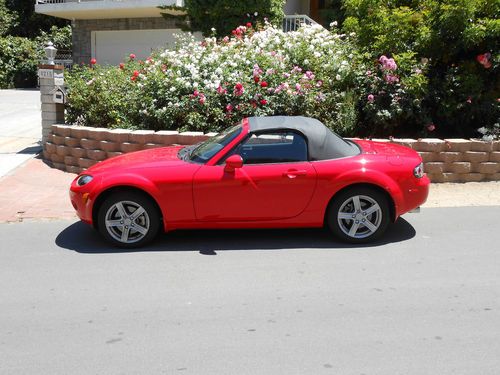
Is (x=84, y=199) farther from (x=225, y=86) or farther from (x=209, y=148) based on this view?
(x=225, y=86)

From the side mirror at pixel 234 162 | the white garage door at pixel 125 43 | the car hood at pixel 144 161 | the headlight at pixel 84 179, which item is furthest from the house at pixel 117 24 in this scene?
the side mirror at pixel 234 162

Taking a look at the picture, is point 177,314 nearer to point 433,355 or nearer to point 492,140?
point 433,355

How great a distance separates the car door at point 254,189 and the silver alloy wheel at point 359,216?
0.42 meters

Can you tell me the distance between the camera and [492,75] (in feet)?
30.6

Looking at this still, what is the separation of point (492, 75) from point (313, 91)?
3006mm

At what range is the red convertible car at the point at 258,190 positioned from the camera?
573 centimetres

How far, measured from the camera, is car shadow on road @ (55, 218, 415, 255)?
19.3 ft

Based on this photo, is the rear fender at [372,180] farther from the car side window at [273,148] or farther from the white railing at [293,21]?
the white railing at [293,21]

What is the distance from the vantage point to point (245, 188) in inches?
225

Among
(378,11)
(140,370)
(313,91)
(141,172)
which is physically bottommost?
(140,370)

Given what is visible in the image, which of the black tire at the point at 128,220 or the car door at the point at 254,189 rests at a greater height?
the car door at the point at 254,189

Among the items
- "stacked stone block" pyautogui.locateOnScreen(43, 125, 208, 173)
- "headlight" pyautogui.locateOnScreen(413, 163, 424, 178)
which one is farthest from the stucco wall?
"headlight" pyautogui.locateOnScreen(413, 163, 424, 178)

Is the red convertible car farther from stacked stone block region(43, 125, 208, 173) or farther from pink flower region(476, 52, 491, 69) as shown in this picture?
pink flower region(476, 52, 491, 69)

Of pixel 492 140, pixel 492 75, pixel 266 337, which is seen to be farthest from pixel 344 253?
pixel 492 75
